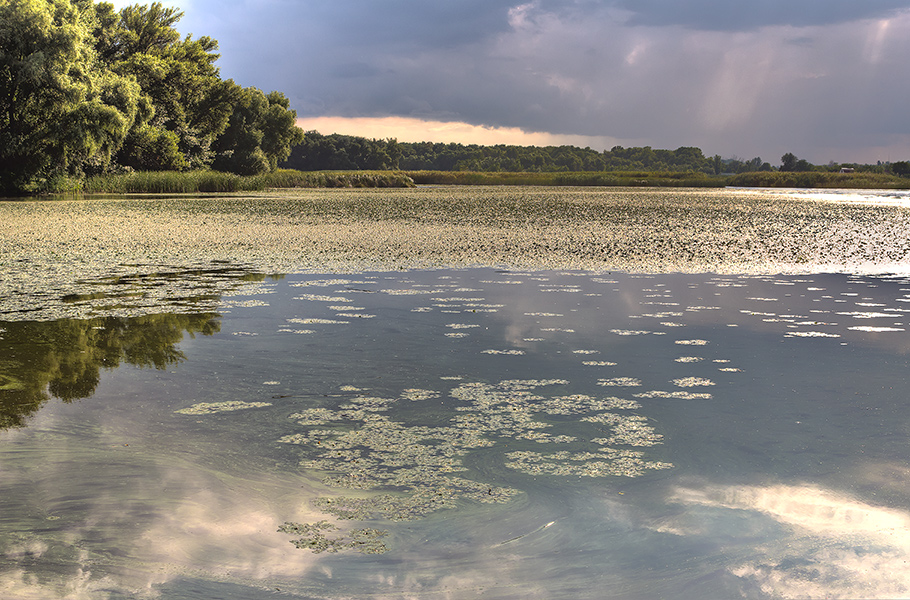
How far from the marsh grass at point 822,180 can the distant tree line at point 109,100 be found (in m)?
71.6

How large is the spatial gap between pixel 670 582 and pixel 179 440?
316cm

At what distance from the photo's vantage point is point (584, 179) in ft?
370

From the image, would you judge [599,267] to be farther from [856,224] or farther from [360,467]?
[856,224]

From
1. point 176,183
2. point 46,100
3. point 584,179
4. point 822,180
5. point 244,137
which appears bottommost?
point 176,183

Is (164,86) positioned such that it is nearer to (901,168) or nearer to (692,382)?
(692,382)

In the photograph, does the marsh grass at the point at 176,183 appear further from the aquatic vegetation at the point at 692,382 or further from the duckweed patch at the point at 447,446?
the aquatic vegetation at the point at 692,382

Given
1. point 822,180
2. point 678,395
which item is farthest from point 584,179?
point 678,395

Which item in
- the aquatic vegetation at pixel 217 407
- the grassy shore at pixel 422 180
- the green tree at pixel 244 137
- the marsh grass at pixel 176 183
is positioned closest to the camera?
the aquatic vegetation at pixel 217 407

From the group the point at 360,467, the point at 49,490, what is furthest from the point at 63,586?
the point at 360,467

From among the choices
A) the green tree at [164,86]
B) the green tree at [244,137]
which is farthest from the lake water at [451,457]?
the green tree at [244,137]

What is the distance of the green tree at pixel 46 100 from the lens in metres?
39.9

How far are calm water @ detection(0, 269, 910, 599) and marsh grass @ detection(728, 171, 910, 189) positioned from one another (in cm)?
10863

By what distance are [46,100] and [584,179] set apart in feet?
269

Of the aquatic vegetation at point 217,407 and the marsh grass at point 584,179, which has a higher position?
the marsh grass at point 584,179
